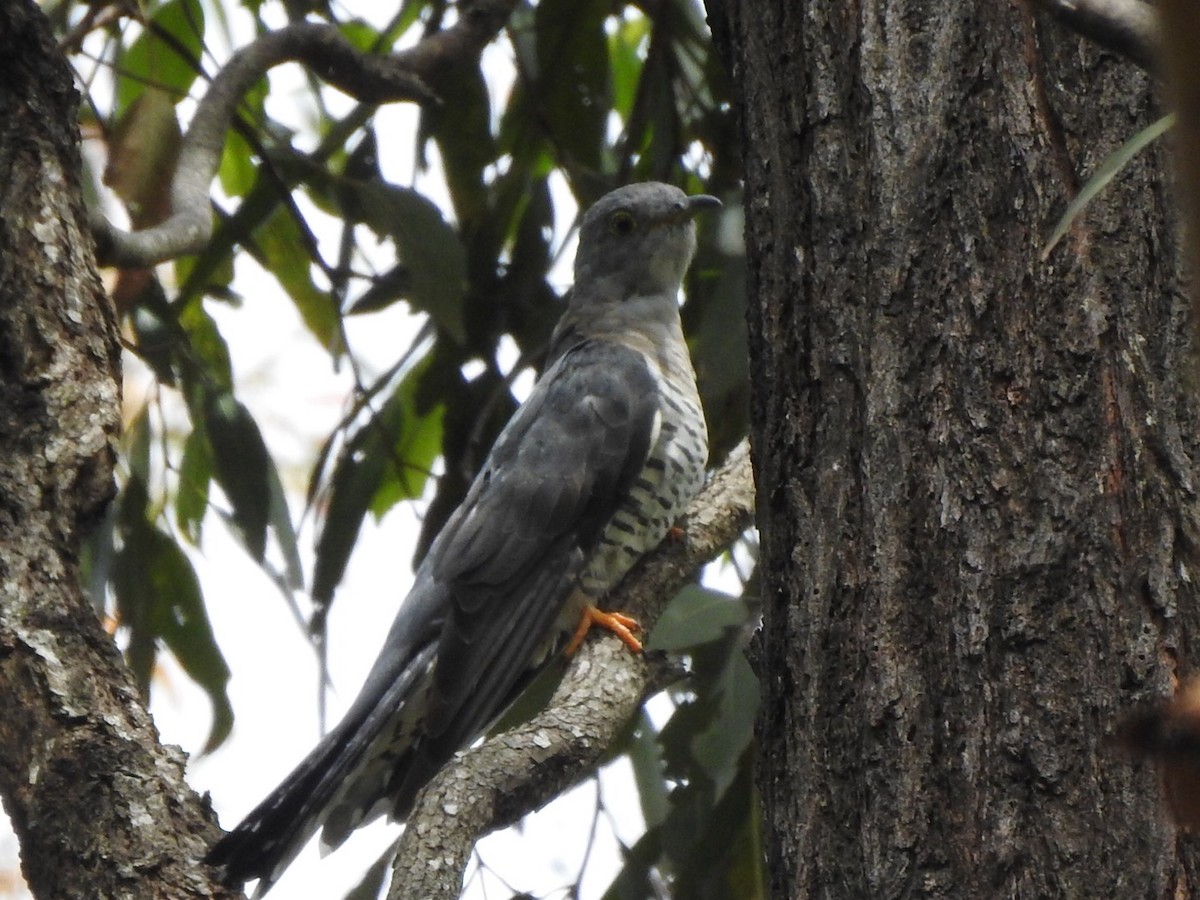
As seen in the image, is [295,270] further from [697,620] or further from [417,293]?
[697,620]

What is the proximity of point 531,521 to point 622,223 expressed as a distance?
3.25ft

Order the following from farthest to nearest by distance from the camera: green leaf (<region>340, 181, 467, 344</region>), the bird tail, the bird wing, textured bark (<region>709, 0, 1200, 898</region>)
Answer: green leaf (<region>340, 181, 467, 344</region>)
the bird wing
the bird tail
textured bark (<region>709, 0, 1200, 898</region>)

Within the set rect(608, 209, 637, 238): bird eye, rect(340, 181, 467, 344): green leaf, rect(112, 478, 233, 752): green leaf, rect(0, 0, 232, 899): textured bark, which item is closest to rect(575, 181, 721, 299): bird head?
rect(608, 209, 637, 238): bird eye

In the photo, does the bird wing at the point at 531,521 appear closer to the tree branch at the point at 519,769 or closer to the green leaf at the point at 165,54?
the tree branch at the point at 519,769

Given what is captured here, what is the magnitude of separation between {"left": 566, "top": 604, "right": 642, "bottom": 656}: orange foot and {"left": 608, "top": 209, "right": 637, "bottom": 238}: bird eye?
1165 millimetres

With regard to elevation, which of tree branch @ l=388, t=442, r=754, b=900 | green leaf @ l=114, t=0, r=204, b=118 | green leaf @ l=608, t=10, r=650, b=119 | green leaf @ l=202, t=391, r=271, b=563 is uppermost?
green leaf @ l=608, t=10, r=650, b=119

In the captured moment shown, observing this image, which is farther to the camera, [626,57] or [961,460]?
[626,57]

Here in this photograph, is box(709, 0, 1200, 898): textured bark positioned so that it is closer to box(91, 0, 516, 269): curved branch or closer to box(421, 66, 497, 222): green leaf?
box(91, 0, 516, 269): curved branch

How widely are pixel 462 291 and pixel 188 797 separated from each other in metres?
1.84

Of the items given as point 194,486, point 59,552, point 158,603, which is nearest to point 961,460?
point 59,552

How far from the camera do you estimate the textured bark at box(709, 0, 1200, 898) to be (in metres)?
1.19

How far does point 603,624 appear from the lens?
3.20m

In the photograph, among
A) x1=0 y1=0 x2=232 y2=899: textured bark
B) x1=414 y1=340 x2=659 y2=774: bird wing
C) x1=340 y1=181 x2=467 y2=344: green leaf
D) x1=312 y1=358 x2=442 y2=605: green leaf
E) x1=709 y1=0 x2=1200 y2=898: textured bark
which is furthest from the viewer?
x1=312 y1=358 x2=442 y2=605: green leaf

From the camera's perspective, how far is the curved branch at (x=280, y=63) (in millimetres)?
2576
